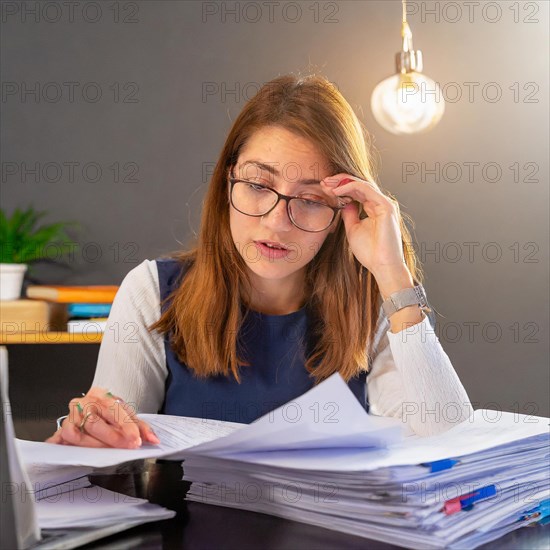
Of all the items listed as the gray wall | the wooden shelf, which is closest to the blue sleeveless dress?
the wooden shelf

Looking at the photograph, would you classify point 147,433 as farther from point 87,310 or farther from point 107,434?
point 87,310

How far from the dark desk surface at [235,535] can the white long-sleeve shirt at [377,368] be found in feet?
2.00

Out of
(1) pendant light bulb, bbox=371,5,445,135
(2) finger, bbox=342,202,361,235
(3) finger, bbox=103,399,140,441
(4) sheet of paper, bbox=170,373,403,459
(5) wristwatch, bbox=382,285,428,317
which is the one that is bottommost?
(3) finger, bbox=103,399,140,441

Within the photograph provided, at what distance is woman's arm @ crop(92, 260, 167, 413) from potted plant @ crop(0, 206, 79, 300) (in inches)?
61.9

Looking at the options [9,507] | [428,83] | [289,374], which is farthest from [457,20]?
[9,507]

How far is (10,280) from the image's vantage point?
3.14 meters

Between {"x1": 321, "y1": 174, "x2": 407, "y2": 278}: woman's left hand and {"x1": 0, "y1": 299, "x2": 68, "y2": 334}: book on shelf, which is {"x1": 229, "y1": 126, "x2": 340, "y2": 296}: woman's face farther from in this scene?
{"x1": 0, "y1": 299, "x2": 68, "y2": 334}: book on shelf

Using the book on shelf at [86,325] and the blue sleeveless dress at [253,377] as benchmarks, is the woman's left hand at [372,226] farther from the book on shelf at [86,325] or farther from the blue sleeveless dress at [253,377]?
the book on shelf at [86,325]

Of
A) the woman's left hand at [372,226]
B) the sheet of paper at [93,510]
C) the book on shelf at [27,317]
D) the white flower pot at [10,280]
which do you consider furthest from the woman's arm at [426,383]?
the white flower pot at [10,280]

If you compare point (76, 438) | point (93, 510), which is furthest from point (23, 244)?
point (93, 510)

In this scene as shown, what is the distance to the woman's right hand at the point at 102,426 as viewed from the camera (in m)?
0.97

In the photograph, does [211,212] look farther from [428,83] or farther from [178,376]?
[428,83]

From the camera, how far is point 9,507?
2.18 feet

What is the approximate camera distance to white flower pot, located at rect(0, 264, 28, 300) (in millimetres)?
3119
